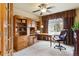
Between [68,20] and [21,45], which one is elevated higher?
[68,20]

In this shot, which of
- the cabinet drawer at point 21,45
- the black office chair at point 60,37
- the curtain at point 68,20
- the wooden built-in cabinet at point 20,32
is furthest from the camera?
the curtain at point 68,20

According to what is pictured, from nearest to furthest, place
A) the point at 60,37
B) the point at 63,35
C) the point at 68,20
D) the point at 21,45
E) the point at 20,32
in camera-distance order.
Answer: the point at 21,45
the point at 60,37
the point at 63,35
the point at 20,32
the point at 68,20

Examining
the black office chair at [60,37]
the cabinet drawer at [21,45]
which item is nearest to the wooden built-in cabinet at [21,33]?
the cabinet drawer at [21,45]

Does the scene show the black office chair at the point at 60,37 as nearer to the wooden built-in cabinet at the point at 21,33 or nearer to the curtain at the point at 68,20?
the curtain at the point at 68,20

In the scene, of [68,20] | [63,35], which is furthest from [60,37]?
[68,20]

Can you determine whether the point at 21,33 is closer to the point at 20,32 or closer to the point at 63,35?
the point at 20,32

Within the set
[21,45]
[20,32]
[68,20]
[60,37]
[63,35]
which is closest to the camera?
[21,45]

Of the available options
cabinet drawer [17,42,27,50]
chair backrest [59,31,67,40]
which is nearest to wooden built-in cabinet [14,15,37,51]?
cabinet drawer [17,42,27,50]

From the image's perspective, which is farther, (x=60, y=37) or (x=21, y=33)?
(x=21, y=33)

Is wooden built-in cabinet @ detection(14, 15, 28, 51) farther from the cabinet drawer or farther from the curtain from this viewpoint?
the curtain

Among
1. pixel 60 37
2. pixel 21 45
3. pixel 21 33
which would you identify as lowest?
pixel 21 45

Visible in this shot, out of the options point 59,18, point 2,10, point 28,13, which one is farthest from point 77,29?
point 28,13

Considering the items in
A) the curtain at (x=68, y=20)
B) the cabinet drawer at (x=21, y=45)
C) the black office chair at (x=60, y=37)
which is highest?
the curtain at (x=68, y=20)

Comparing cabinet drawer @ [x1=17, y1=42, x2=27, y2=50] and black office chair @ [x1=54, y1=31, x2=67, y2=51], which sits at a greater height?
black office chair @ [x1=54, y1=31, x2=67, y2=51]
